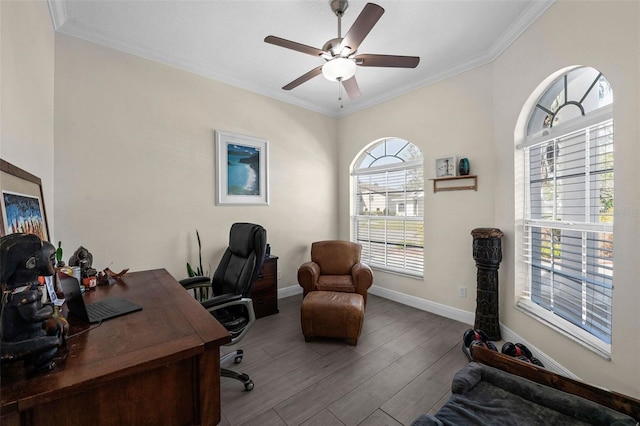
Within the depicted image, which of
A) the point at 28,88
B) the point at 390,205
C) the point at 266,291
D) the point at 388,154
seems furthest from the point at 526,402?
the point at 28,88

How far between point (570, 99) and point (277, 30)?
245cm

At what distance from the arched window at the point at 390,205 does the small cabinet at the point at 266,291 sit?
61.4 inches

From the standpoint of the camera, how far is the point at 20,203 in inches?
50.6

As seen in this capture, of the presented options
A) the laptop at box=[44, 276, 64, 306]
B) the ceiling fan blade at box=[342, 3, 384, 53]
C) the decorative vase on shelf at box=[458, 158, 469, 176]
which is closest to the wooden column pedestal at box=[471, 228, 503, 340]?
the decorative vase on shelf at box=[458, 158, 469, 176]

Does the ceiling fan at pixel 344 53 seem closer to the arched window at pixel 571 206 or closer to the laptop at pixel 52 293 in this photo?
the arched window at pixel 571 206

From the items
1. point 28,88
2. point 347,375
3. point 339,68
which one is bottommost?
point 347,375

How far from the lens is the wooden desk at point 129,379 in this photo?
707mm

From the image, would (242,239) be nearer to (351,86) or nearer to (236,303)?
(236,303)

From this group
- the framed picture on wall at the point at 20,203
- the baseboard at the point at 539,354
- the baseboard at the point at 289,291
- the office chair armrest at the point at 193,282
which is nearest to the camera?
the framed picture on wall at the point at 20,203

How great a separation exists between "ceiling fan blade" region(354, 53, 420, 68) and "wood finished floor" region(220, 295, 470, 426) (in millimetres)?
2388

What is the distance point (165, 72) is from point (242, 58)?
→ 827mm

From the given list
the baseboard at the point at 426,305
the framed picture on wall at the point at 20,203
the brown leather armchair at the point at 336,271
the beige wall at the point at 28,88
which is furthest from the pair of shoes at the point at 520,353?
the beige wall at the point at 28,88

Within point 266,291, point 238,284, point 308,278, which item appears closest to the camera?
point 238,284

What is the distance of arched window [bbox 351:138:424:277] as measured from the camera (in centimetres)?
347
